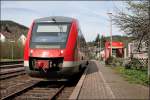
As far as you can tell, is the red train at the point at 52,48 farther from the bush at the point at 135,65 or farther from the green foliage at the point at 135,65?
the bush at the point at 135,65

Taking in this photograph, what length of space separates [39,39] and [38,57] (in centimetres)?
107

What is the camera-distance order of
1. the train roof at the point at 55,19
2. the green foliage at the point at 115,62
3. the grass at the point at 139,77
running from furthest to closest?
the green foliage at the point at 115,62, the train roof at the point at 55,19, the grass at the point at 139,77

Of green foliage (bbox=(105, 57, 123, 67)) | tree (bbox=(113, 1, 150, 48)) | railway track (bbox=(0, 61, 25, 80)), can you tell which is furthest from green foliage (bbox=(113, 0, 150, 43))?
green foliage (bbox=(105, 57, 123, 67))

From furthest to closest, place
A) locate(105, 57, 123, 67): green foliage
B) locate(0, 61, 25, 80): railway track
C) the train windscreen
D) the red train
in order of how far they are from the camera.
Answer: locate(105, 57, 123, 67): green foliage, locate(0, 61, 25, 80): railway track, the train windscreen, the red train

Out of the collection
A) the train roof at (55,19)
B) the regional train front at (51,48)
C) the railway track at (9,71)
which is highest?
the train roof at (55,19)

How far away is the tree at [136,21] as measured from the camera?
56.2 ft

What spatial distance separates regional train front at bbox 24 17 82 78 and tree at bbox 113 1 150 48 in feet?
7.64

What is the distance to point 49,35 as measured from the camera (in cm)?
1731

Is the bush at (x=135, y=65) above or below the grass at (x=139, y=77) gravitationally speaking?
above

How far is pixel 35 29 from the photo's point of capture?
17625 mm

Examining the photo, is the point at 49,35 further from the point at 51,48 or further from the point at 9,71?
the point at 9,71

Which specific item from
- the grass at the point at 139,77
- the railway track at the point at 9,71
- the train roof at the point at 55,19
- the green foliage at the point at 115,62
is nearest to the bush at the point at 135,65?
the grass at the point at 139,77

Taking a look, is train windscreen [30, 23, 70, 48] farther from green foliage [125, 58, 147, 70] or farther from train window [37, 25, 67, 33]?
green foliage [125, 58, 147, 70]

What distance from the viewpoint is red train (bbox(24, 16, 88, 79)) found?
16.2 m
